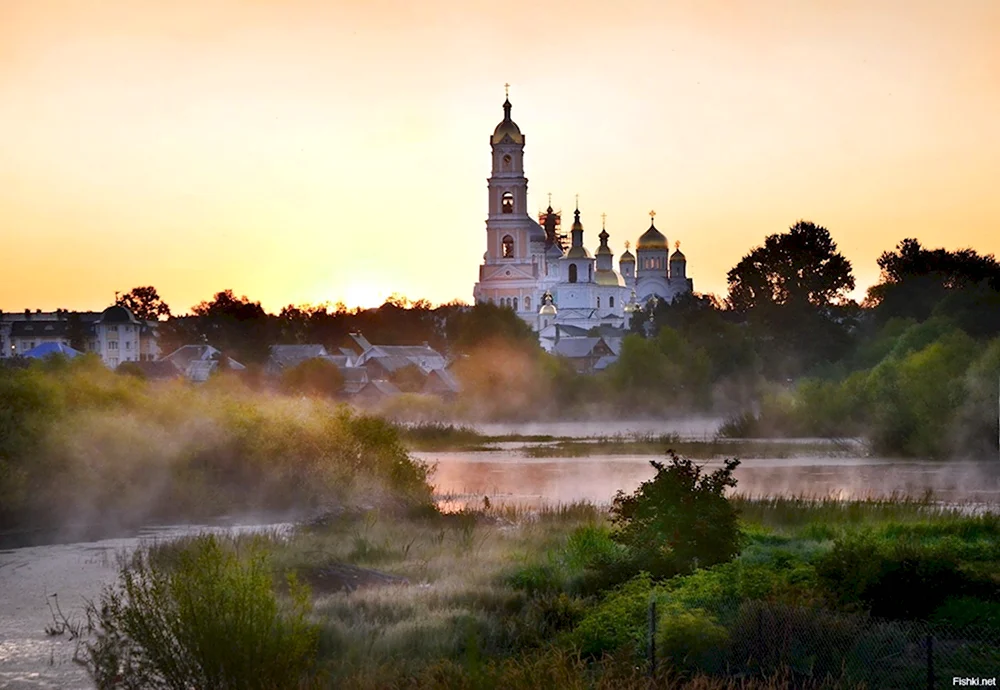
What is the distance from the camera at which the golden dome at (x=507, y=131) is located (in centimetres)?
13950

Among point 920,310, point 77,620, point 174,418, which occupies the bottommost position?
point 77,620

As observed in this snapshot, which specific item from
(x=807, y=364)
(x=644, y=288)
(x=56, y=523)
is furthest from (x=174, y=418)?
(x=644, y=288)

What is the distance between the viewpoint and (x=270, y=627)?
12.9 meters

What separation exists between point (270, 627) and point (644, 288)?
5717 inches

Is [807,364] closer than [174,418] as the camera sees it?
No

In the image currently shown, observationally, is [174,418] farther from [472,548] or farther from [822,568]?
[822,568]

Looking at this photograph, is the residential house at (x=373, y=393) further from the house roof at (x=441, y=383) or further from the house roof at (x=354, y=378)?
the house roof at (x=441, y=383)

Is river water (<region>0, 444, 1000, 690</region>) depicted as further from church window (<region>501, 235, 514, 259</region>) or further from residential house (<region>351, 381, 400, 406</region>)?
church window (<region>501, 235, 514, 259</region>)

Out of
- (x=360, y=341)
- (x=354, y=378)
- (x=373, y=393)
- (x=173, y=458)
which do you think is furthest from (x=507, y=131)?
(x=173, y=458)

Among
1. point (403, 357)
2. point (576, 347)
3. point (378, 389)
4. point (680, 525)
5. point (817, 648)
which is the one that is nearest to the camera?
point (817, 648)

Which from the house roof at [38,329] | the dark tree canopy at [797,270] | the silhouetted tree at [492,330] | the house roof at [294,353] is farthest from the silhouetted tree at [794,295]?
the house roof at [38,329]

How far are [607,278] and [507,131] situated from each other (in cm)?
1858

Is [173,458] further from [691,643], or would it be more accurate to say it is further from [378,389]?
[378,389]

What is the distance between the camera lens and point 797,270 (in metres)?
85.4
